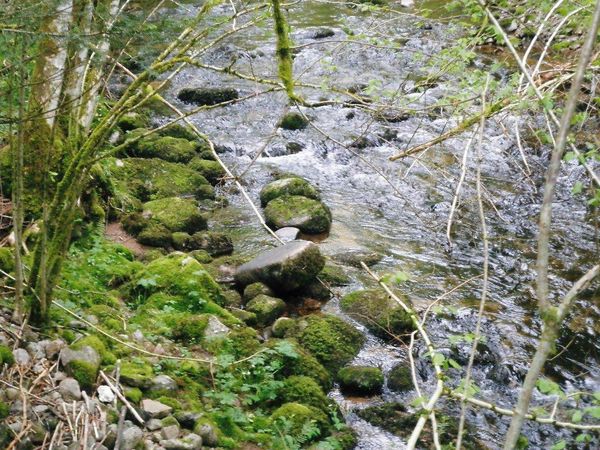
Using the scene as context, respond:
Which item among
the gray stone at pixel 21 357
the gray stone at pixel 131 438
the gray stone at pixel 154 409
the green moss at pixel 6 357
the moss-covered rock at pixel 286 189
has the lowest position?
the moss-covered rock at pixel 286 189

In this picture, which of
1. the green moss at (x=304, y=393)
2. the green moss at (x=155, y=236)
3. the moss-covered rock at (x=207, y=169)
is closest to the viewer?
the green moss at (x=304, y=393)

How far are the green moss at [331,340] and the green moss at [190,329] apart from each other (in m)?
0.96

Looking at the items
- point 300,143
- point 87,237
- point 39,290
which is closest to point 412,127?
point 300,143

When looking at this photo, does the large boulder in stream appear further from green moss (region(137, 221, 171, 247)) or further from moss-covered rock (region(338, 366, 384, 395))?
moss-covered rock (region(338, 366, 384, 395))

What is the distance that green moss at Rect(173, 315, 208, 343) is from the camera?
5.37m

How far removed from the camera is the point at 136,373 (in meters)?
4.39

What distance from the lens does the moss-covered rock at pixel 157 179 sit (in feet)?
28.1

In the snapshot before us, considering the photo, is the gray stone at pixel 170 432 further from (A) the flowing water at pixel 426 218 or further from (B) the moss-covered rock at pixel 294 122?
(B) the moss-covered rock at pixel 294 122

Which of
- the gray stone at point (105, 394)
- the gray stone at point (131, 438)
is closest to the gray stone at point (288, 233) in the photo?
the gray stone at point (105, 394)

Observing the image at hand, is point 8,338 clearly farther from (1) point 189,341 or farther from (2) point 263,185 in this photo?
(2) point 263,185

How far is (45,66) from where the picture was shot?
547 cm

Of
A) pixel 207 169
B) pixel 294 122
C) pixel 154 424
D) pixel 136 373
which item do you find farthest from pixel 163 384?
pixel 294 122

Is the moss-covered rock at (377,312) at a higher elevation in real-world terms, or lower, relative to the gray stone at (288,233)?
lower

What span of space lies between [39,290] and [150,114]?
7.74m
